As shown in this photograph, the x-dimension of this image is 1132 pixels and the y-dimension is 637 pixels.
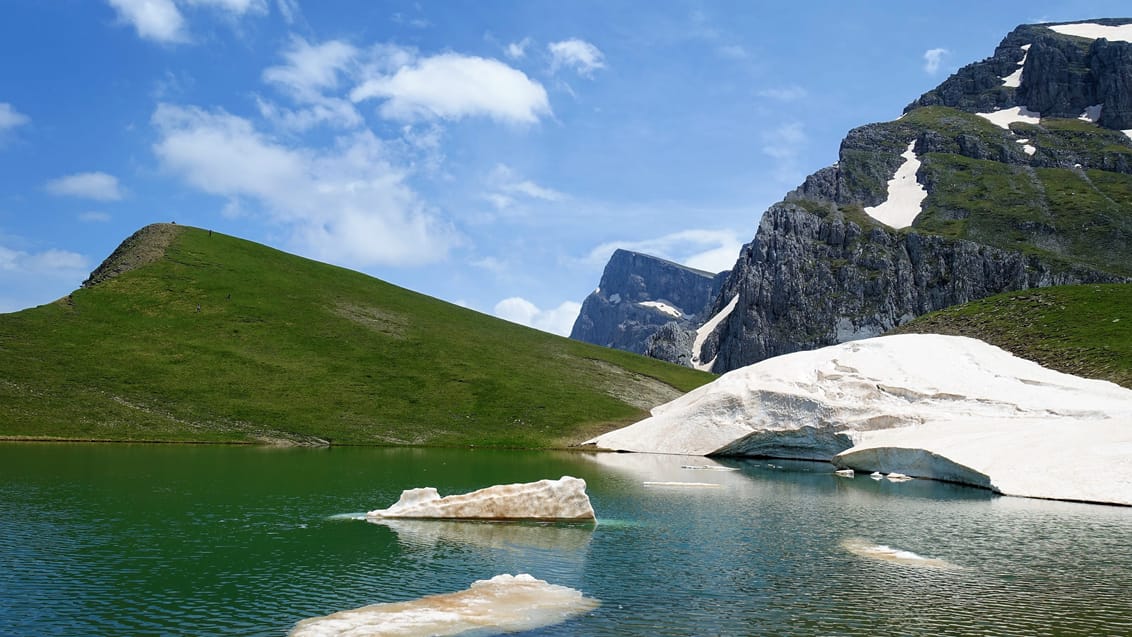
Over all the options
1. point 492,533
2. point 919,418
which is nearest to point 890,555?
point 492,533

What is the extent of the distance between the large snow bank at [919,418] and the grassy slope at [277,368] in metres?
24.9

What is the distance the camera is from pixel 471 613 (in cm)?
2423

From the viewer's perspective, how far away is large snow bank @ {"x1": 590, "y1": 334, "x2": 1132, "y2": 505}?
61812 mm

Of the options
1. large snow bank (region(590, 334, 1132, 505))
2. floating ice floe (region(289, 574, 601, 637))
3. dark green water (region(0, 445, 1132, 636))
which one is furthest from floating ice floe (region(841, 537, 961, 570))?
large snow bank (region(590, 334, 1132, 505))

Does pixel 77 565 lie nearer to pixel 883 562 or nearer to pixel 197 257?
pixel 883 562

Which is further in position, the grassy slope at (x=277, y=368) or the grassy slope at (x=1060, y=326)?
the grassy slope at (x=1060, y=326)

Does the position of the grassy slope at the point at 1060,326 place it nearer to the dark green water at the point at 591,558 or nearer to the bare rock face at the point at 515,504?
the dark green water at the point at 591,558

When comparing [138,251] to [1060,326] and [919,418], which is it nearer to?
[919,418]

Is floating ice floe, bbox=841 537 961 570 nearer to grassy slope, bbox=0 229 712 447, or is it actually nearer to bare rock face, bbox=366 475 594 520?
bare rock face, bbox=366 475 594 520

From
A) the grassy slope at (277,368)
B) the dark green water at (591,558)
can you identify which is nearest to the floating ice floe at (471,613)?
the dark green water at (591,558)

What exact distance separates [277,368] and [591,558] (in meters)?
98.5

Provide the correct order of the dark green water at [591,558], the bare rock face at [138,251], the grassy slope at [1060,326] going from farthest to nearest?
the bare rock face at [138,251]
the grassy slope at [1060,326]
the dark green water at [591,558]

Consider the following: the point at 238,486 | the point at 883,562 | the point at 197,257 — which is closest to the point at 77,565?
the point at 238,486

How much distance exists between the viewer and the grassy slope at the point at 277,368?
9750cm
